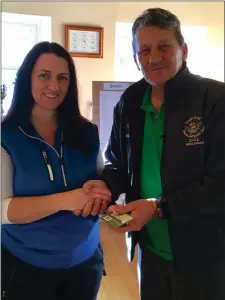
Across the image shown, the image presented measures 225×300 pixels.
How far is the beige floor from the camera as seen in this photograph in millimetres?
2166

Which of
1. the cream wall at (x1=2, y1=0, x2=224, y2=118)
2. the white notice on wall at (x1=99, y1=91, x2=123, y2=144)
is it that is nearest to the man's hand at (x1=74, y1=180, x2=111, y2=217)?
the cream wall at (x1=2, y1=0, x2=224, y2=118)

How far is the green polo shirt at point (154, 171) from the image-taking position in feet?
3.56

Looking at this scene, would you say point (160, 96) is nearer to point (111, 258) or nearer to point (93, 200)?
point (93, 200)

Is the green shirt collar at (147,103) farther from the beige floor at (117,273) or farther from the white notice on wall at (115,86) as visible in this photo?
the white notice on wall at (115,86)

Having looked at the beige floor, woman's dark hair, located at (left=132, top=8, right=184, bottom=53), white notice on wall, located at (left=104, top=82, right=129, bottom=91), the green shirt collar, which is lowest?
the beige floor

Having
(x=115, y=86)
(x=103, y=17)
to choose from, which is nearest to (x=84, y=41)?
(x=103, y=17)

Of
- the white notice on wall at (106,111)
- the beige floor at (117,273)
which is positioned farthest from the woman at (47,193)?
the white notice on wall at (106,111)

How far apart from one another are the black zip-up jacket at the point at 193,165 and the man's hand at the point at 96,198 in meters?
0.12

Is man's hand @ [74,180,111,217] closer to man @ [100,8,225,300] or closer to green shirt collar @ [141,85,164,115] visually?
man @ [100,8,225,300]

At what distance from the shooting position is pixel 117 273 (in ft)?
7.98

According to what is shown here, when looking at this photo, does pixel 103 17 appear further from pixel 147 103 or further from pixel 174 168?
pixel 174 168

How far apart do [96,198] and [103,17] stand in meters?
2.40

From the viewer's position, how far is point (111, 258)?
105 inches

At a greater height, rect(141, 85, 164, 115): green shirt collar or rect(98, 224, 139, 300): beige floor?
rect(141, 85, 164, 115): green shirt collar
